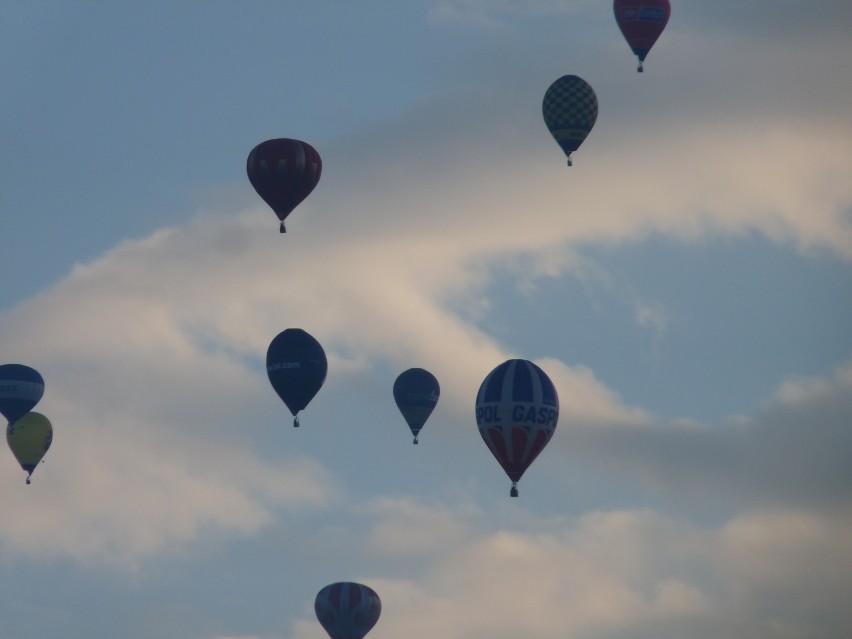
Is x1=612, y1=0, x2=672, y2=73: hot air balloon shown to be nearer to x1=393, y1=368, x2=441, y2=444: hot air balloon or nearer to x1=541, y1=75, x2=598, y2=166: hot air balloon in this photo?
x1=541, y1=75, x2=598, y2=166: hot air balloon

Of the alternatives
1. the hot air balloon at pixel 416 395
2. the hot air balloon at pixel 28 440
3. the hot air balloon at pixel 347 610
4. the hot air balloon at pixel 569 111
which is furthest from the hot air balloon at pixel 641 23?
the hot air balloon at pixel 28 440

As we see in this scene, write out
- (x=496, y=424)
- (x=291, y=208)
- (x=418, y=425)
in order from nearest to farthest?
1. (x=496, y=424)
2. (x=291, y=208)
3. (x=418, y=425)

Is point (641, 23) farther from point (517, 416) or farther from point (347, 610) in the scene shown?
point (347, 610)

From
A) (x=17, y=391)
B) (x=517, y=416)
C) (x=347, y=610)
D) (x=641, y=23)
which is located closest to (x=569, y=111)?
(x=641, y=23)

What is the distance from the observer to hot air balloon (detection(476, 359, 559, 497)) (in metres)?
84.9

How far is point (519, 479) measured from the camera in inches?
3364

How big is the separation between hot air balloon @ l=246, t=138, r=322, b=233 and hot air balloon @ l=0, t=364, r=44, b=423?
21.6 meters

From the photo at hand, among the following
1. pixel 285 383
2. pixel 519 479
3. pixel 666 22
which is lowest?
pixel 519 479

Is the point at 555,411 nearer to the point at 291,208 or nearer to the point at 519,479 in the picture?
the point at 519,479

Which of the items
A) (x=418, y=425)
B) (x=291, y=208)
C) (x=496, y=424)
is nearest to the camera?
(x=496, y=424)

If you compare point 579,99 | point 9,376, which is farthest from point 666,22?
point 9,376

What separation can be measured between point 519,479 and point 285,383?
12.8 meters

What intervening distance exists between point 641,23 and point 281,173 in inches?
665

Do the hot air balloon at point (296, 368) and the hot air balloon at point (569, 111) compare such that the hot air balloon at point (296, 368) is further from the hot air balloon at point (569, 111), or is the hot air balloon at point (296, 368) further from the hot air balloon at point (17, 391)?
the hot air balloon at point (17, 391)
